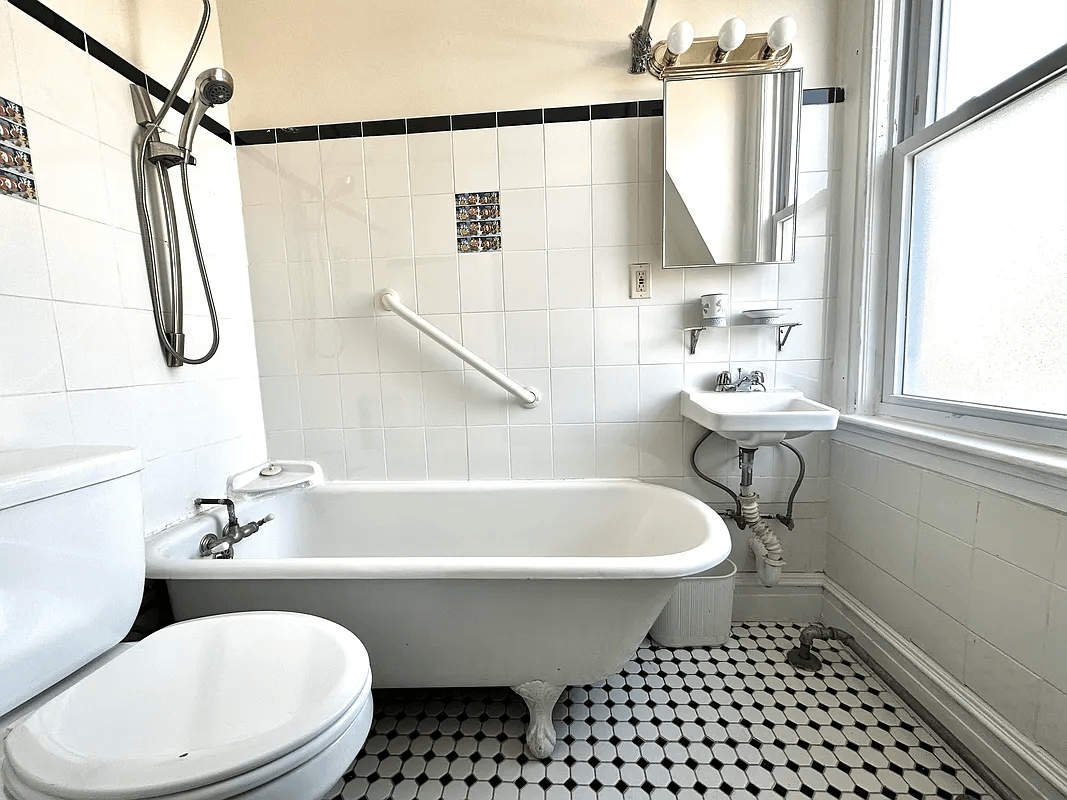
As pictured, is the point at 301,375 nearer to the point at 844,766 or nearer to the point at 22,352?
the point at 22,352

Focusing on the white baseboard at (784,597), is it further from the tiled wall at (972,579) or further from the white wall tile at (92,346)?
the white wall tile at (92,346)

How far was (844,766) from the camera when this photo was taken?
1091 mm

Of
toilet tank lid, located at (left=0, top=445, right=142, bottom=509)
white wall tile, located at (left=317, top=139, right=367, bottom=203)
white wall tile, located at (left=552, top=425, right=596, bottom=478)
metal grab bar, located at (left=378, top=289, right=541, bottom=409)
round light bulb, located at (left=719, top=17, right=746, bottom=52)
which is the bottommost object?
white wall tile, located at (left=552, top=425, right=596, bottom=478)

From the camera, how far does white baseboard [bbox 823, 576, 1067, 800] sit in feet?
3.11

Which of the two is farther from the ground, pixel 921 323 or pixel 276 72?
pixel 276 72

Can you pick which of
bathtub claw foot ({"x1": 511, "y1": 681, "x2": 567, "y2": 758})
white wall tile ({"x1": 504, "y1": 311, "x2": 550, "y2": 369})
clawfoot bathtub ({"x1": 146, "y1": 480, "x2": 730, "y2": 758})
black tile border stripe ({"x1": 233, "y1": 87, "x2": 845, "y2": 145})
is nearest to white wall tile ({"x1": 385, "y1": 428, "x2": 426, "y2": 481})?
white wall tile ({"x1": 504, "y1": 311, "x2": 550, "y2": 369})

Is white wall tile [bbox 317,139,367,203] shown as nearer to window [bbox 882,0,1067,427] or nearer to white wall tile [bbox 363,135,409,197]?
white wall tile [bbox 363,135,409,197]

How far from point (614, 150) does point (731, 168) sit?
0.39 meters

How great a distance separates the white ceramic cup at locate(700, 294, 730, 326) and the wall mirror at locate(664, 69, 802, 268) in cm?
12

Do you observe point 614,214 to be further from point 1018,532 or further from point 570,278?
point 1018,532

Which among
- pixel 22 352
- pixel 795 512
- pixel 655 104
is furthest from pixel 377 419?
pixel 795 512

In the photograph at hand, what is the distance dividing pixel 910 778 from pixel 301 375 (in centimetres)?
211

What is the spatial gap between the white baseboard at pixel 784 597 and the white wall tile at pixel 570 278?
1.18m

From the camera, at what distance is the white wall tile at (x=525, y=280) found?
1608 millimetres
